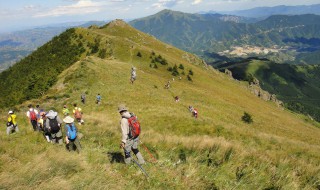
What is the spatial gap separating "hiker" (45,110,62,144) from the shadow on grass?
408cm

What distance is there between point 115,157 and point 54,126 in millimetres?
4765

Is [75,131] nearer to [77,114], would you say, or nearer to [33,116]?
[33,116]

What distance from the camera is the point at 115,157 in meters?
12.0

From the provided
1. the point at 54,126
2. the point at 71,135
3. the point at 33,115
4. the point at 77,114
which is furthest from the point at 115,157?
the point at 77,114

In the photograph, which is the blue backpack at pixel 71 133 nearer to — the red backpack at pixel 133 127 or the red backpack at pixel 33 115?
the red backpack at pixel 133 127

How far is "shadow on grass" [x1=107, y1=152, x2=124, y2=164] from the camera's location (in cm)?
1137

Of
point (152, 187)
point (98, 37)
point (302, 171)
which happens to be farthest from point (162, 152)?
point (98, 37)

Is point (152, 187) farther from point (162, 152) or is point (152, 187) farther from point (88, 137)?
point (88, 137)

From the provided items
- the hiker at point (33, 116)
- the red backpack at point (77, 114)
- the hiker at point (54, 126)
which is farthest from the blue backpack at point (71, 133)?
the red backpack at point (77, 114)

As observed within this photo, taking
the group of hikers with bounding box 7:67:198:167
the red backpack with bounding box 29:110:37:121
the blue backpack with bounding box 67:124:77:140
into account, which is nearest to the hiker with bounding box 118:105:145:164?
the group of hikers with bounding box 7:67:198:167

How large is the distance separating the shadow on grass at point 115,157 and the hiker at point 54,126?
408 cm

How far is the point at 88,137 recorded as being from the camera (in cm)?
1652

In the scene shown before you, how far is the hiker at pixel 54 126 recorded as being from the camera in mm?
14764

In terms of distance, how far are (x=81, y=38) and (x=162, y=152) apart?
100346 millimetres
